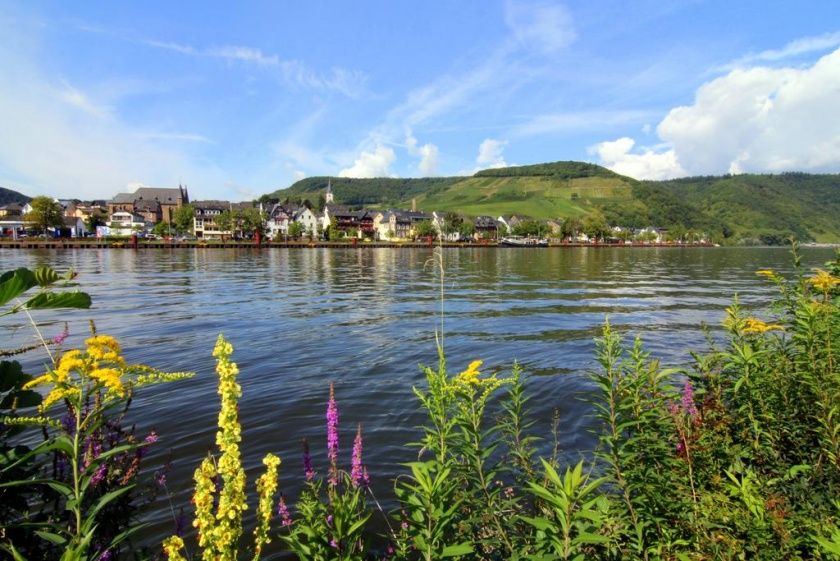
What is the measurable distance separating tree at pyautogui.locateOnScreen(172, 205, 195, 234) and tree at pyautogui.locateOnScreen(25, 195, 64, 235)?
128ft

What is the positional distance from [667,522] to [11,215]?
803ft

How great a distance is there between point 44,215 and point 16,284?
565ft

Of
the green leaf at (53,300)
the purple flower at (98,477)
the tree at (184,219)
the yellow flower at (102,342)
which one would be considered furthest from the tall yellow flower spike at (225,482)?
the tree at (184,219)

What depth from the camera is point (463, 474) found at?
400cm

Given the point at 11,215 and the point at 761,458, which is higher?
the point at 11,215

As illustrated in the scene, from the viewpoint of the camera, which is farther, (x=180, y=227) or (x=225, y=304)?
(x=180, y=227)

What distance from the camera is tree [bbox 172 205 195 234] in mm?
175125

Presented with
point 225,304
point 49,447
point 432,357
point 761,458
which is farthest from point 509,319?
point 49,447

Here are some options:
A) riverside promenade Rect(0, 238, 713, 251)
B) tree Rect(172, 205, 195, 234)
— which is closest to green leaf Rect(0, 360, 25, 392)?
riverside promenade Rect(0, 238, 713, 251)

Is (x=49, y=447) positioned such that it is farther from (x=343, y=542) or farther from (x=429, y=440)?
(x=429, y=440)

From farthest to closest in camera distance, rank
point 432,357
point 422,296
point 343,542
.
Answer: point 422,296
point 432,357
point 343,542

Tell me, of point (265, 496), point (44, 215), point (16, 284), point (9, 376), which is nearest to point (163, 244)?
point (44, 215)

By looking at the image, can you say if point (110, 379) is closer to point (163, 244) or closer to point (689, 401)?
point (689, 401)

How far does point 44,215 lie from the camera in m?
136
